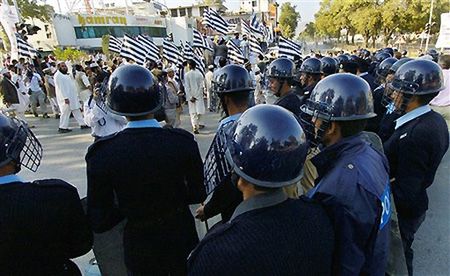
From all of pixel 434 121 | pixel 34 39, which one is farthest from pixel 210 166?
pixel 34 39

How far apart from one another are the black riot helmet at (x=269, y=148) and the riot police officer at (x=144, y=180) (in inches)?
29.6

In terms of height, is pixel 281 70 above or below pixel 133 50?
below

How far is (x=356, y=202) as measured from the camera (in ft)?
5.09

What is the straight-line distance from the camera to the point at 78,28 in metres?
46.8

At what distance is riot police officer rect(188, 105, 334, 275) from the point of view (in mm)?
1089

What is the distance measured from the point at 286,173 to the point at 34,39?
51.3 metres

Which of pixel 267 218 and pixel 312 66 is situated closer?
pixel 267 218

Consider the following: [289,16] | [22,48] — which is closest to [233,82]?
[22,48]

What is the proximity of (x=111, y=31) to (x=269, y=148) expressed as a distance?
5504 centimetres

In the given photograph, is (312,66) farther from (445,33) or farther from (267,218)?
(445,33)

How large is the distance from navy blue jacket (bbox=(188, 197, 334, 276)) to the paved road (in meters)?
1.79

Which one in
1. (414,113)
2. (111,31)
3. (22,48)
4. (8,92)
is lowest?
(8,92)

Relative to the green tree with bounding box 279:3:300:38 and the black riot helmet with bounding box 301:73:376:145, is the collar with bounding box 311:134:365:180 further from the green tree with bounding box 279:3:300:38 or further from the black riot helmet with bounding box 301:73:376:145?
the green tree with bounding box 279:3:300:38

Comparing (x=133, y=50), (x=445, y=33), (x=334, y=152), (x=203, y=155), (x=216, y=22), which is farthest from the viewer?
(x=445, y=33)
